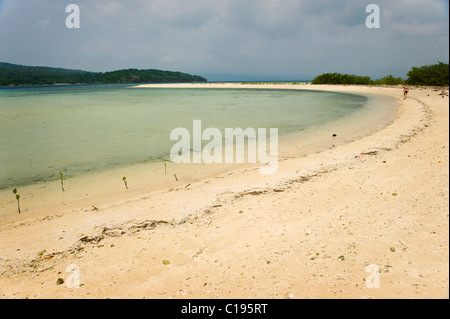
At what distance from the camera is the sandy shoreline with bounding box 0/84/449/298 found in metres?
2.62

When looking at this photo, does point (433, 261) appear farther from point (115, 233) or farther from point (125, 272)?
point (115, 233)

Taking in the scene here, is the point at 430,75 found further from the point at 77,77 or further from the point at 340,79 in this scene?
the point at 77,77

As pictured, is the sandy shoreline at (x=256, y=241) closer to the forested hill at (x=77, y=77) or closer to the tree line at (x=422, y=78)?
the tree line at (x=422, y=78)

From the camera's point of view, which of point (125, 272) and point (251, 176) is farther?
point (251, 176)

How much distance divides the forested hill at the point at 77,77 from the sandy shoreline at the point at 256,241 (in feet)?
432

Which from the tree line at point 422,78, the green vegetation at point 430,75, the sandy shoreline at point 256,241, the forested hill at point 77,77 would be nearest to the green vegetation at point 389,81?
the tree line at point 422,78

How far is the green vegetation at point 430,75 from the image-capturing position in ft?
125

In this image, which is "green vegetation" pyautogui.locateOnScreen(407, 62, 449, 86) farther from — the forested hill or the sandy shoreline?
the forested hill

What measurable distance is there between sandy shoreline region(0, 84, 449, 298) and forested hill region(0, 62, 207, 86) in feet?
432

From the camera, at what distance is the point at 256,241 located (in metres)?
3.49
